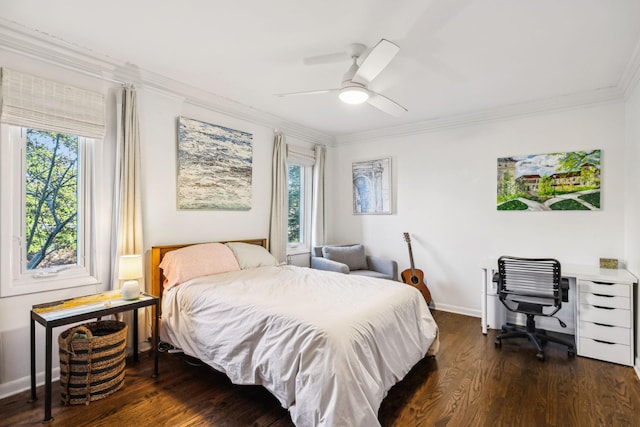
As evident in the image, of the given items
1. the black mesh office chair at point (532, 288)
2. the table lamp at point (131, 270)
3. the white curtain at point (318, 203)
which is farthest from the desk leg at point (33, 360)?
the black mesh office chair at point (532, 288)

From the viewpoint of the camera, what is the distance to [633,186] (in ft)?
9.45

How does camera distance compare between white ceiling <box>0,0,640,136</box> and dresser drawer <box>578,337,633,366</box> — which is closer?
white ceiling <box>0,0,640,136</box>

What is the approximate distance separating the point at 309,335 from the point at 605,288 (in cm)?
281

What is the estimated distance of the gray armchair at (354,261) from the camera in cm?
441

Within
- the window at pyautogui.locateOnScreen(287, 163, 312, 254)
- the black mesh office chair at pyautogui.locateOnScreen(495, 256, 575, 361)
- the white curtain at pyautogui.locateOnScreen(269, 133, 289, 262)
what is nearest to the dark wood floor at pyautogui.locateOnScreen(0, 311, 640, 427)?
the black mesh office chair at pyautogui.locateOnScreen(495, 256, 575, 361)

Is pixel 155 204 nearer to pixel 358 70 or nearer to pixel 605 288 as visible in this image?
pixel 358 70

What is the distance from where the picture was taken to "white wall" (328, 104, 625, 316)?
3326 millimetres

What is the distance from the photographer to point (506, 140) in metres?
3.82

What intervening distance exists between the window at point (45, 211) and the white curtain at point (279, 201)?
2012 mm

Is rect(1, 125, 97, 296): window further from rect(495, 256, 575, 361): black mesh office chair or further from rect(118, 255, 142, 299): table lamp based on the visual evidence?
rect(495, 256, 575, 361): black mesh office chair

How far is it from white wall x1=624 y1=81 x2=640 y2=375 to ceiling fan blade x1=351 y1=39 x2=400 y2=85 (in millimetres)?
A: 2306

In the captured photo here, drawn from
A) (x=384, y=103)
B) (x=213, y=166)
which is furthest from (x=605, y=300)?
(x=213, y=166)

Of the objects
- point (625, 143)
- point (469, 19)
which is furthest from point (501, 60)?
point (625, 143)

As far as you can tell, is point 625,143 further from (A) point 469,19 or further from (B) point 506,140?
(A) point 469,19
